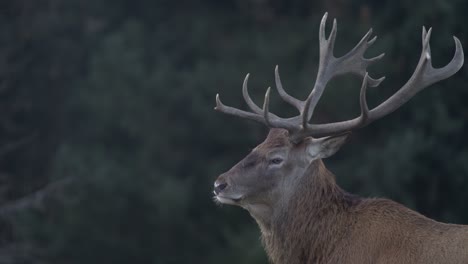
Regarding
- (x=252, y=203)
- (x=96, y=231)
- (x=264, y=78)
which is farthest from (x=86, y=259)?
(x=252, y=203)

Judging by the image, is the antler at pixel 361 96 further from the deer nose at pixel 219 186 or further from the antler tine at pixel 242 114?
the deer nose at pixel 219 186

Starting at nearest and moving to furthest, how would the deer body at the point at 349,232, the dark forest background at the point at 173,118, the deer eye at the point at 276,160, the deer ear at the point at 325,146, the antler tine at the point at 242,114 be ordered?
the deer body at the point at 349,232 < the deer ear at the point at 325,146 < the deer eye at the point at 276,160 < the antler tine at the point at 242,114 < the dark forest background at the point at 173,118

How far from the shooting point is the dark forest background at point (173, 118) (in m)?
17.0

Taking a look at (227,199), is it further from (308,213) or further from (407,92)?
(407,92)

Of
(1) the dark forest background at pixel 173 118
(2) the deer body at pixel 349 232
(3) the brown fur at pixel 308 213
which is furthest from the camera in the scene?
(1) the dark forest background at pixel 173 118

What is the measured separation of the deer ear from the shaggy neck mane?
7cm

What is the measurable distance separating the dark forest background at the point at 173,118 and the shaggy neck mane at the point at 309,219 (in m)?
9.30

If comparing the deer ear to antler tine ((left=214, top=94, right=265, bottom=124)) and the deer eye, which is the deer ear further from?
antler tine ((left=214, top=94, right=265, bottom=124))

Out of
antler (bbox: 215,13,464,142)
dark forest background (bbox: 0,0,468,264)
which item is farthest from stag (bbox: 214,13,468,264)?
dark forest background (bbox: 0,0,468,264)

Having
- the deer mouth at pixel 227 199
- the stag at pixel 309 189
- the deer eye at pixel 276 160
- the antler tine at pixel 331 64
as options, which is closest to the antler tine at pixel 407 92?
the stag at pixel 309 189

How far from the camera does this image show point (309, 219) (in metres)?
7.08

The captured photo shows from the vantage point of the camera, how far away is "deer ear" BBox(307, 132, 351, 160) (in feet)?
22.8

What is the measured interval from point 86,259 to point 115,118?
2820 millimetres

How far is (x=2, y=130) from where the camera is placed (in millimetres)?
20016
